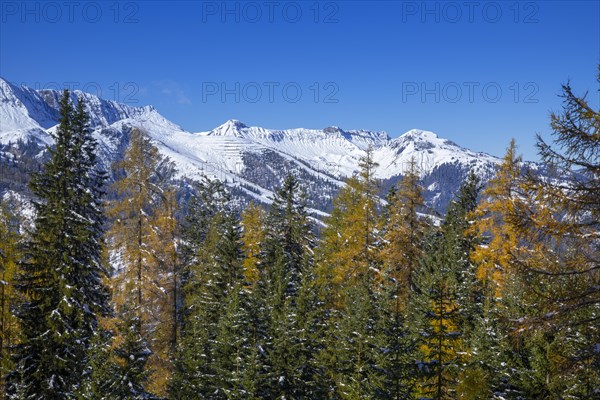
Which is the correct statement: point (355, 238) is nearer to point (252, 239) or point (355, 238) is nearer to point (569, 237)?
point (252, 239)

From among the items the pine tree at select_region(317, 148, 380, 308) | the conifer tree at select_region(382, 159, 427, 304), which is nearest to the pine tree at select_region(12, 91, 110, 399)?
the pine tree at select_region(317, 148, 380, 308)

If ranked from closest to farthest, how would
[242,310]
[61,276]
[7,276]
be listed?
[61,276]
[242,310]
[7,276]

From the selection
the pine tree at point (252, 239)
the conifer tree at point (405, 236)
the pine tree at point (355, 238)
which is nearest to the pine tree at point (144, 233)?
the pine tree at point (252, 239)

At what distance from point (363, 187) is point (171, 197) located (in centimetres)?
1287

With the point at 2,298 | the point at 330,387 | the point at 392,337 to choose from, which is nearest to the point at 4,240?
the point at 2,298

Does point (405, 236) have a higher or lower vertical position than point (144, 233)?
higher

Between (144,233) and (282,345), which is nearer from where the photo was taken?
(282,345)

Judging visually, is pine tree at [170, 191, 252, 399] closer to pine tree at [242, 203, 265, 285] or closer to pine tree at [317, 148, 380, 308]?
pine tree at [242, 203, 265, 285]

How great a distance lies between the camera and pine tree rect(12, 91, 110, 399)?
20.7 m

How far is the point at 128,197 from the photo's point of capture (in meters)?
24.6

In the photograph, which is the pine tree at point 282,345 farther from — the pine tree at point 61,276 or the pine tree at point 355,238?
the pine tree at point 61,276

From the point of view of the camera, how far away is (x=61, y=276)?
21.0 metres

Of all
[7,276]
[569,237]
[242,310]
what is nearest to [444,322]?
[242,310]

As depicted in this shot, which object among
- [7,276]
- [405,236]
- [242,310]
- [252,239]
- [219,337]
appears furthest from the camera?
[252,239]
